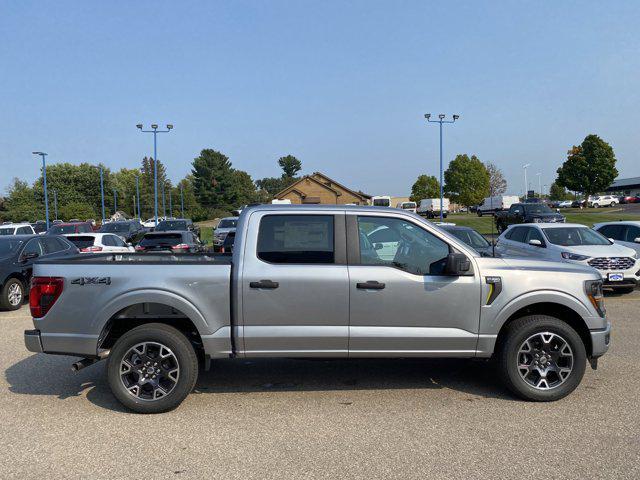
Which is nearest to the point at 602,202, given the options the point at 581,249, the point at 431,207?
the point at 431,207

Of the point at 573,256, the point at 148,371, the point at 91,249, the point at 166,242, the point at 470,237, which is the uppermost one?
the point at 470,237

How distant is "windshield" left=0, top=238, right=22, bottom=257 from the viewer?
10.8 metres

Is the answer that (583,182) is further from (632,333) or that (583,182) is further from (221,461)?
(221,461)

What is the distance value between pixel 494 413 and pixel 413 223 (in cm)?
189

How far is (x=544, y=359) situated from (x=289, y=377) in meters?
2.67

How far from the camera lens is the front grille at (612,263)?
1067 cm

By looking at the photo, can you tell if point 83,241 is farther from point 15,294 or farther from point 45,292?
point 45,292

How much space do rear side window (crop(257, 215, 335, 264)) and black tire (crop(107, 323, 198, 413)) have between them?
1159mm

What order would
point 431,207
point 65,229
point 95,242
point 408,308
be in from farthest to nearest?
point 431,207
point 65,229
point 95,242
point 408,308

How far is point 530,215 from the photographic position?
28.9 m

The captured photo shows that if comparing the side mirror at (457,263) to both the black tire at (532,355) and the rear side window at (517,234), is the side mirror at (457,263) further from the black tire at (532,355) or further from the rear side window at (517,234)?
the rear side window at (517,234)

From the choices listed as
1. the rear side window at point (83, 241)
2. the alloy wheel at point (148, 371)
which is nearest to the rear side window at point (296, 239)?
the alloy wheel at point (148, 371)

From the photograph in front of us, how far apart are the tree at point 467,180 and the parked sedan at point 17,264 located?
59004mm

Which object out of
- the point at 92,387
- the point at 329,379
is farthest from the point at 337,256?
the point at 92,387
